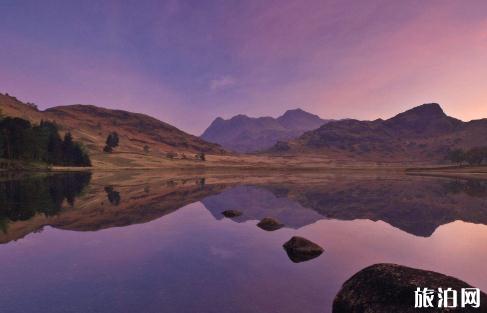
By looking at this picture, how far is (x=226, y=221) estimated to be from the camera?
40.8 meters

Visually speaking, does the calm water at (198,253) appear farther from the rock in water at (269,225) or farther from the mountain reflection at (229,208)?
the rock in water at (269,225)

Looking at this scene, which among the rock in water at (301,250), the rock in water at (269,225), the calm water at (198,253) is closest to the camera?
the calm water at (198,253)

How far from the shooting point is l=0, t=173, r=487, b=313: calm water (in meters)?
16.6

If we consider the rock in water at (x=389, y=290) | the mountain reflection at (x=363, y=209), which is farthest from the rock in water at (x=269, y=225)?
the rock in water at (x=389, y=290)

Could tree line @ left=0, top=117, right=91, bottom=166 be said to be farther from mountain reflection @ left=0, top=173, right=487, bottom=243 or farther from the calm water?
the calm water

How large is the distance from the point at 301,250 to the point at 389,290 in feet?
40.1

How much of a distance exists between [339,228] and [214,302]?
82.7ft

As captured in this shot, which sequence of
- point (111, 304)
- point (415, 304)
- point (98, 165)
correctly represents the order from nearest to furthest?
point (415, 304)
point (111, 304)
point (98, 165)

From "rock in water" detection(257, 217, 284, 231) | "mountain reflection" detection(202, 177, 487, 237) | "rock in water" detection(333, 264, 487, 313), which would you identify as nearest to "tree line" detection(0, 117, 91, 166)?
"mountain reflection" detection(202, 177, 487, 237)

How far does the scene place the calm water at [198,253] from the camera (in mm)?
16641

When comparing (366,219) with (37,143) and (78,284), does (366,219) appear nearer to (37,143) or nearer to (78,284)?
(78,284)

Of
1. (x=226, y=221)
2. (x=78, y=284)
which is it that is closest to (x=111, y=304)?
(x=78, y=284)

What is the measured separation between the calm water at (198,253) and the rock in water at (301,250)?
2.50 ft

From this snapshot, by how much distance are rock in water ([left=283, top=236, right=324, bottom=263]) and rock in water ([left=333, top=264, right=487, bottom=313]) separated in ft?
29.9
